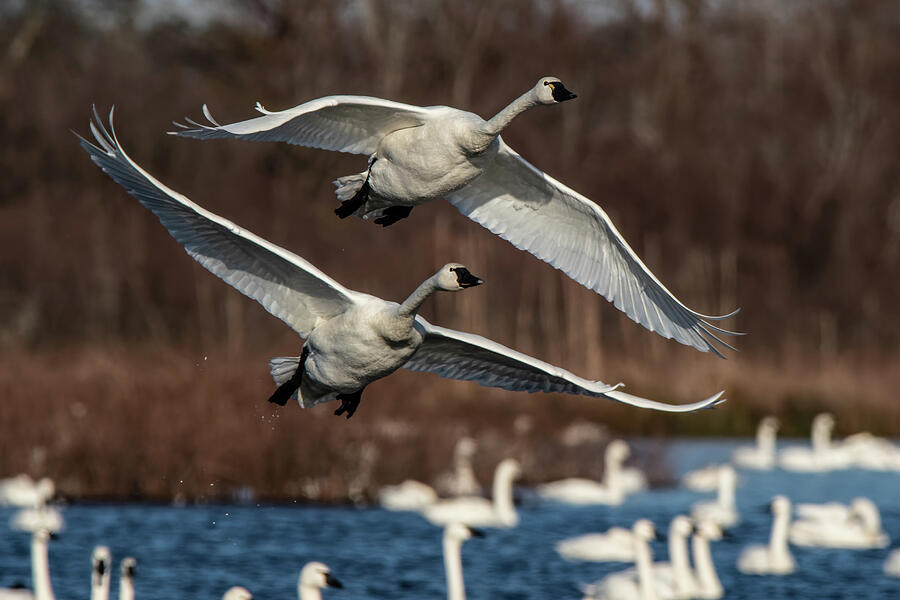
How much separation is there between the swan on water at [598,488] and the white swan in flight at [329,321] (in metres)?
11.2

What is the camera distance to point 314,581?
12.9m

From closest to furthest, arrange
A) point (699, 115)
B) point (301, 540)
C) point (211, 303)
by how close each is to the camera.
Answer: point (301, 540) → point (211, 303) → point (699, 115)

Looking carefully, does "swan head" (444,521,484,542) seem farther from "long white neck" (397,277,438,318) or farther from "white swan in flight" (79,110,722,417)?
"long white neck" (397,277,438,318)

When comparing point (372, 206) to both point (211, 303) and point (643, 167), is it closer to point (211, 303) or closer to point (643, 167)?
point (211, 303)

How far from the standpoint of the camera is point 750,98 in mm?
41625

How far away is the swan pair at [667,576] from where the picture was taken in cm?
1534

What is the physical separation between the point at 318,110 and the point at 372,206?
740 mm

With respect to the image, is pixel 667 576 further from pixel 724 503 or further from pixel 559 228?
pixel 559 228

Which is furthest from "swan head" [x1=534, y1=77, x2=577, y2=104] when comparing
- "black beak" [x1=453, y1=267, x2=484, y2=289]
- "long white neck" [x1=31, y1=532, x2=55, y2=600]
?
"long white neck" [x1=31, y1=532, x2=55, y2=600]

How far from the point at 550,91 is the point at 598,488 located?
1294 cm

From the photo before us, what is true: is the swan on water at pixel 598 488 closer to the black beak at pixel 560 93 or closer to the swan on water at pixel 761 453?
the swan on water at pixel 761 453

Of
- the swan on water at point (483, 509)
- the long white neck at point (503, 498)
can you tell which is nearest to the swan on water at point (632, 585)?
the swan on water at point (483, 509)

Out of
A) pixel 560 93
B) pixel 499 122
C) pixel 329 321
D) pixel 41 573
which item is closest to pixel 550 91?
pixel 560 93

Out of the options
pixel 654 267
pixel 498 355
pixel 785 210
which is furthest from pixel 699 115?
pixel 498 355
